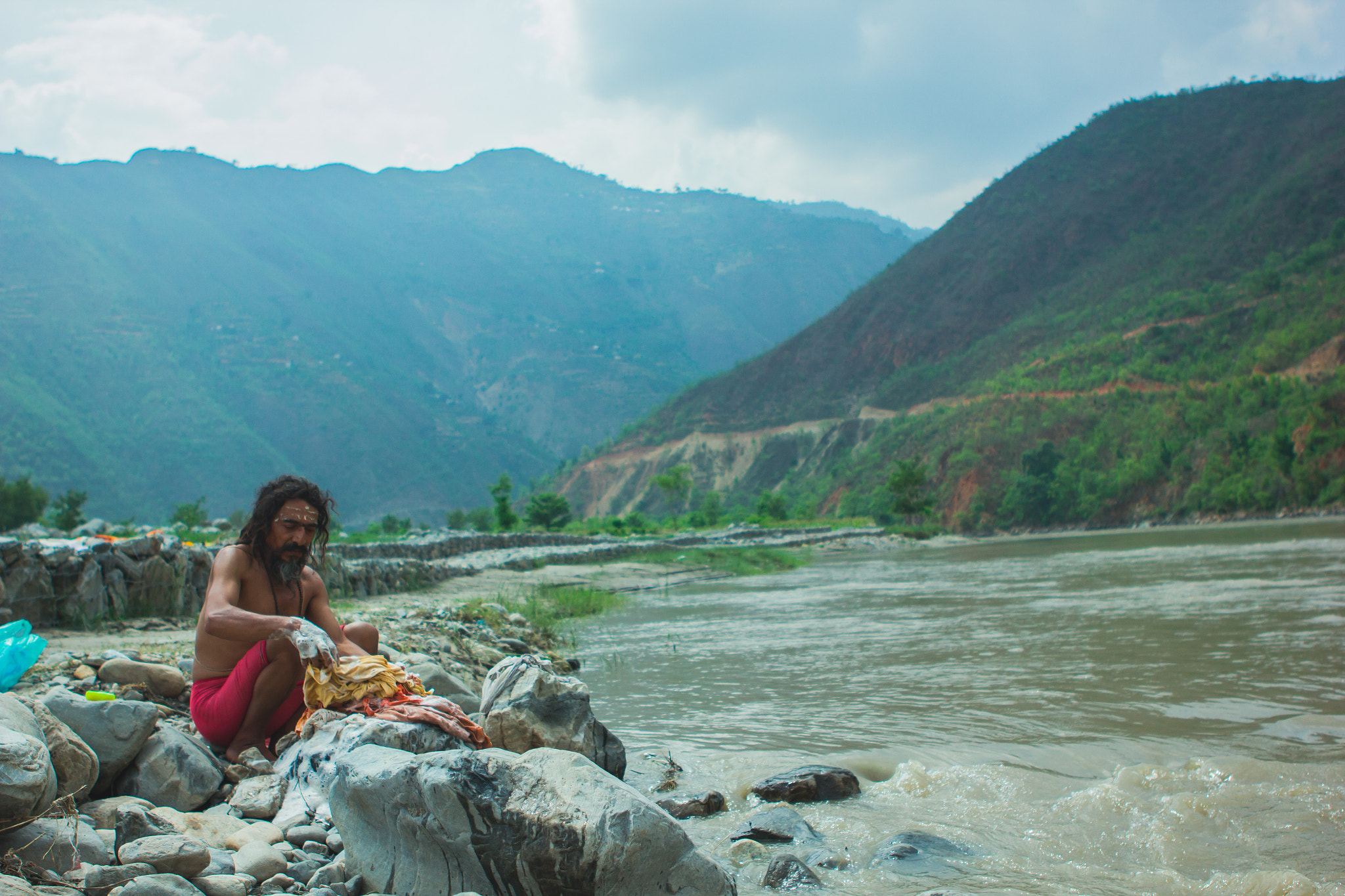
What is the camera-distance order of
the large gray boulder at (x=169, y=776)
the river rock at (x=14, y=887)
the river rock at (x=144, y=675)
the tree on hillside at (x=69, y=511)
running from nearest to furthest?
the river rock at (x=14, y=887) < the large gray boulder at (x=169, y=776) < the river rock at (x=144, y=675) < the tree on hillside at (x=69, y=511)

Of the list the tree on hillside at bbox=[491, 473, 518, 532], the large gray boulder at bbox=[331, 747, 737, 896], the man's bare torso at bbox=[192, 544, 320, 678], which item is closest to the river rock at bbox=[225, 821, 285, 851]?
the large gray boulder at bbox=[331, 747, 737, 896]

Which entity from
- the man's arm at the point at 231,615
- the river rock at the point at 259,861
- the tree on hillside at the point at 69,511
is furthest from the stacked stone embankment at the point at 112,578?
the tree on hillside at the point at 69,511

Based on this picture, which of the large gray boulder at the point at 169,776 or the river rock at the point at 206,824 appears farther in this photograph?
the large gray boulder at the point at 169,776

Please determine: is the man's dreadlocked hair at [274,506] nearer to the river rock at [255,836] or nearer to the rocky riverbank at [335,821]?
the rocky riverbank at [335,821]

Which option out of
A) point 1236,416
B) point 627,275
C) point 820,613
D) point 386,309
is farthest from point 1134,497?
point 627,275

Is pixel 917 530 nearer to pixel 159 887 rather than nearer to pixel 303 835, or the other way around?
pixel 303 835

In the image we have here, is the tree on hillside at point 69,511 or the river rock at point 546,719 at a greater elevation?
the tree on hillside at point 69,511

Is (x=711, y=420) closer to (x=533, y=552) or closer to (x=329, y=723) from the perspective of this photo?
(x=533, y=552)

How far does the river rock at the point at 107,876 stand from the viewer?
232cm

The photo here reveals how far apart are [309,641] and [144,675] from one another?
1.87 meters

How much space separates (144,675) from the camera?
4805 millimetres

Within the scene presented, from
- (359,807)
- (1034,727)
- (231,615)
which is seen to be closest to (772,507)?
(1034,727)

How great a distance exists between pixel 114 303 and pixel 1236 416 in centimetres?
12391

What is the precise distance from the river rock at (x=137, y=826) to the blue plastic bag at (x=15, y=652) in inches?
59.8
